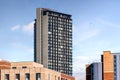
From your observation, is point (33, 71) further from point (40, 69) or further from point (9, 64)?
point (9, 64)

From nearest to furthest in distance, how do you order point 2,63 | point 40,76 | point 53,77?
point 40,76, point 53,77, point 2,63

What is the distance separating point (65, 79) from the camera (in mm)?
169125

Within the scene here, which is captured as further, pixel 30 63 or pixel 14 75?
pixel 30 63

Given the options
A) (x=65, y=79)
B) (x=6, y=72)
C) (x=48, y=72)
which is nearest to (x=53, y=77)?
(x=48, y=72)

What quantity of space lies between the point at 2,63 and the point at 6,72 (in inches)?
782

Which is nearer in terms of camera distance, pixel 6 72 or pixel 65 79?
pixel 6 72

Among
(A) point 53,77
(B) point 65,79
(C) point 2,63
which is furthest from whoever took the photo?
(B) point 65,79

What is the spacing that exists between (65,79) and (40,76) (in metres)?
43.8

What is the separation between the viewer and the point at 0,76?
5103 inches

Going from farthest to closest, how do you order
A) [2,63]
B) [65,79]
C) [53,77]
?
[65,79] → [2,63] → [53,77]

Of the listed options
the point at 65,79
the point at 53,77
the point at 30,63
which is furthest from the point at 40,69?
the point at 65,79

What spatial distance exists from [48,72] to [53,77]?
7135mm

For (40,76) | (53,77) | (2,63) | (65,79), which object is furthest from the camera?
(65,79)

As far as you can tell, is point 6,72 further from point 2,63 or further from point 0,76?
point 2,63
